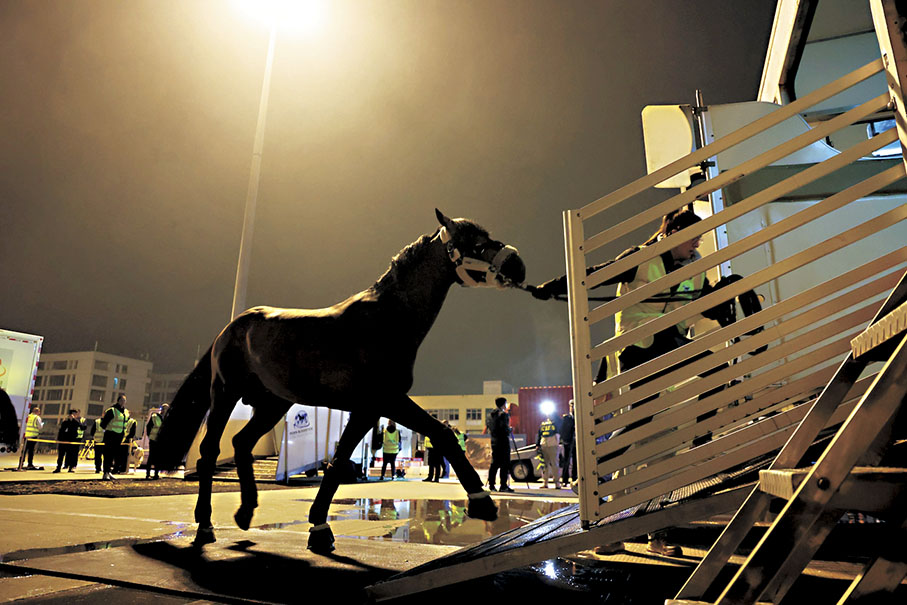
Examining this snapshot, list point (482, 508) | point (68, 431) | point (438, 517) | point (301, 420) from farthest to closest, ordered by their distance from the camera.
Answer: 1. point (68, 431)
2. point (301, 420)
3. point (438, 517)
4. point (482, 508)

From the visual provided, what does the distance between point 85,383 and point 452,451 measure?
344 ft

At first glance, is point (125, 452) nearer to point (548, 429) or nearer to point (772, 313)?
point (548, 429)

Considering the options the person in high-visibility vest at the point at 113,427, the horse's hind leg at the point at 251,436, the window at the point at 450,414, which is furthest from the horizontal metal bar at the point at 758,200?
the window at the point at 450,414

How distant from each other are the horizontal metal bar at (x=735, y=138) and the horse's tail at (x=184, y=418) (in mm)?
2944

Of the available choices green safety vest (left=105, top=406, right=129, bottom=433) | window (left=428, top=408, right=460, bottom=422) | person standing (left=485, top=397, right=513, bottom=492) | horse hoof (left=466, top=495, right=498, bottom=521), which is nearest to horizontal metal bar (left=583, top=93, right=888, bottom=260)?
horse hoof (left=466, top=495, right=498, bottom=521)

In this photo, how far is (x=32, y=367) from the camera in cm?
1405

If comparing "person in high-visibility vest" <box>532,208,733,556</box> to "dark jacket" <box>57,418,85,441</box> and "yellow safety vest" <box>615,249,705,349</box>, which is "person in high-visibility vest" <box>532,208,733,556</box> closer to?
"yellow safety vest" <box>615,249,705,349</box>

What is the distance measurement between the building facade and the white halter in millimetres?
99245

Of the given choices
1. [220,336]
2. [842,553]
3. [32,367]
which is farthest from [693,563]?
[32,367]

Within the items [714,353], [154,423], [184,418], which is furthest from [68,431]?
[714,353]

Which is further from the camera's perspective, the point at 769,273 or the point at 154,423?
the point at 154,423

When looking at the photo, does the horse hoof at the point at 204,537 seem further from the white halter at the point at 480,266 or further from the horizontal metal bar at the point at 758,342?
the horizontal metal bar at the point at 758,342

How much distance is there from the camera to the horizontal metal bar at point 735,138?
1.87 meters

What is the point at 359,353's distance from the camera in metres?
2.85
